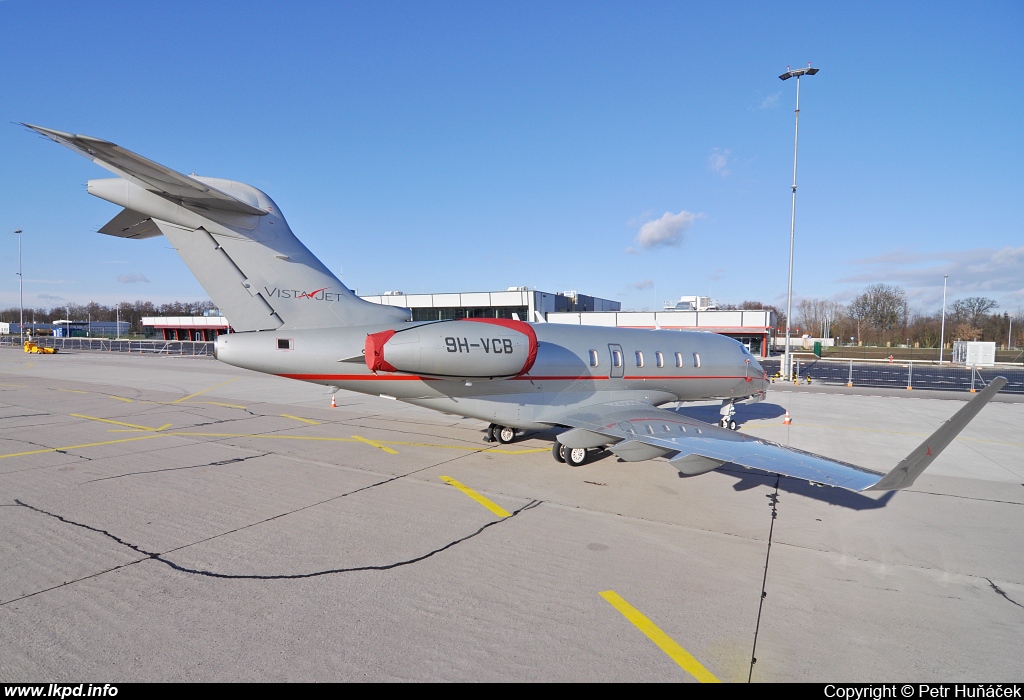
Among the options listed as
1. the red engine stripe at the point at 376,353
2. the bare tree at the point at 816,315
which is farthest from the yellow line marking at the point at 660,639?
the bare tree at the point at 816,315

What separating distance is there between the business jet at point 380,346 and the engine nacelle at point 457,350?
0.02m

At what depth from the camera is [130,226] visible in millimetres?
8914

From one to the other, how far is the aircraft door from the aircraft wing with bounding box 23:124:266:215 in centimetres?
776

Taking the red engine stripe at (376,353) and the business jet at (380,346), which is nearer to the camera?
the business jet at (380,346)

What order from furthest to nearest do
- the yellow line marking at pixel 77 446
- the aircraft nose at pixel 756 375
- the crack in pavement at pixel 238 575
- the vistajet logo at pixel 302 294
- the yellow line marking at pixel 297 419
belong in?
1. the yellow line marking at pixel 297 419
2. the aircraft nose at pixel 756 375
3. the yellow line marking at pixel 77 446
4. the vistajet logo at pixel 302 294
5. the crack in pavement at pixel 238 575

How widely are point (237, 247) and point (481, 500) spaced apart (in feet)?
20.1

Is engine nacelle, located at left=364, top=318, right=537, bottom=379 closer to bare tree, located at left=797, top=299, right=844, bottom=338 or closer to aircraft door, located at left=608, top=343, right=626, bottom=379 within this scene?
aircraft door, located at left=608, top=343, right=626, bottom=379

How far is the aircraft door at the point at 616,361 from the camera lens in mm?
11742

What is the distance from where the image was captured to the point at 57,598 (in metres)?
4.90

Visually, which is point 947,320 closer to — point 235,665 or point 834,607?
point 834,607

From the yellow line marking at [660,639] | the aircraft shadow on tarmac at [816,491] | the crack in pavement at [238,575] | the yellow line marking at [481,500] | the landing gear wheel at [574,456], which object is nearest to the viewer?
the yellow line marking at [660,639]

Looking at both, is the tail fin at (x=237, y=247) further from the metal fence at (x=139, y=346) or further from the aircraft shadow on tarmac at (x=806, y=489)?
the metal fence at (x=139, y=346)

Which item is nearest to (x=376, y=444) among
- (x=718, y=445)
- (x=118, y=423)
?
(x=718, y=445)
